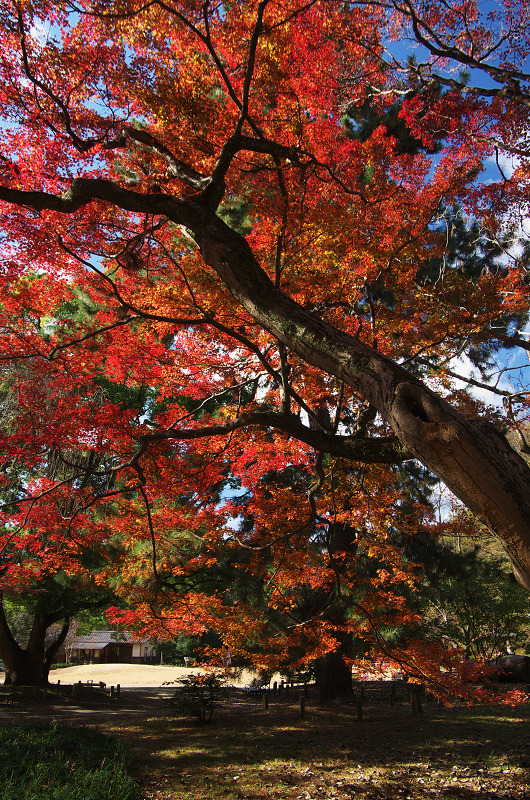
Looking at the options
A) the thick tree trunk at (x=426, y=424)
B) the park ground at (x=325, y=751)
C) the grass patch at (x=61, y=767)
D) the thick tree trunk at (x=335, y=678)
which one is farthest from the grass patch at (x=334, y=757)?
the thick tree trunk at (x=426, y=424)

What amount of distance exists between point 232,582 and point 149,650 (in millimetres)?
34168

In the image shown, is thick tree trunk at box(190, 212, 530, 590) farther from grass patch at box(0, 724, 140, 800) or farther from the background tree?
grass patch at box(0, 724, 140, 800)

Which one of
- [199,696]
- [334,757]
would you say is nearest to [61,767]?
[334,757]

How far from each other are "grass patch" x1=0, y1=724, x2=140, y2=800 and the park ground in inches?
18.0

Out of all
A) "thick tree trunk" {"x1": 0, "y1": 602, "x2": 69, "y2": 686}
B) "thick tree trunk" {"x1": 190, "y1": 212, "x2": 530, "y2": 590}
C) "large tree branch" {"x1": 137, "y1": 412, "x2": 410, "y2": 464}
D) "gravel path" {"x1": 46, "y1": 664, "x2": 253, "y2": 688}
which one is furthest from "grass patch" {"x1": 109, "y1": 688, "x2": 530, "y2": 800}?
"gravel path" {"x1": 46, "y1": 664, "x2": 253, "y2": 688}

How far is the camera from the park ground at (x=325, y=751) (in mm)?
5199

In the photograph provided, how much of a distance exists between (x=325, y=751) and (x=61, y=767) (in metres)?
4.18

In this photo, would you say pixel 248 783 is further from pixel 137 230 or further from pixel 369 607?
pixel 137 230

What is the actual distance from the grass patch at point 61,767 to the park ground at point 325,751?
18.0 inches

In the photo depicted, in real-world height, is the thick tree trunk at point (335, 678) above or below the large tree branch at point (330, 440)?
below

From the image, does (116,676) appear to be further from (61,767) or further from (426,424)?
(426,424)

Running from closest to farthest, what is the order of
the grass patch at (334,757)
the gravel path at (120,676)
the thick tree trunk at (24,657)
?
the grass patch at (334,757) → the thick tree trunk at (24,657) → the gravel path at (120,676)

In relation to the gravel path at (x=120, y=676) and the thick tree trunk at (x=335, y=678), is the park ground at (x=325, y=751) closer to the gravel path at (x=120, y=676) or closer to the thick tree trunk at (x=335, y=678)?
the thick tree trunk at (x=335, y=678)

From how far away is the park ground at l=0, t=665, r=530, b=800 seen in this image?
5.20 m
